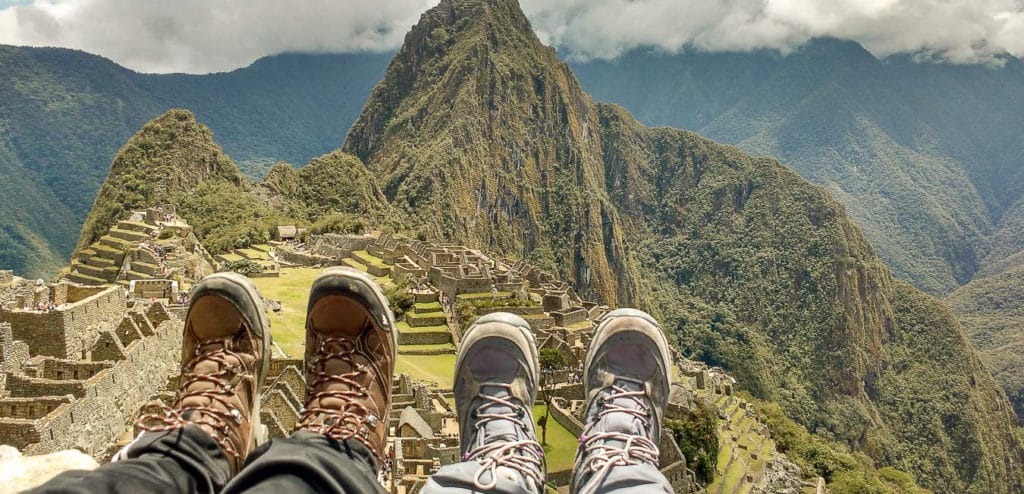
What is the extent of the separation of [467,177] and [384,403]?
114 m

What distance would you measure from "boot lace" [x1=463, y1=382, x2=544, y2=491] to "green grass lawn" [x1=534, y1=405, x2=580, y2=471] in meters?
13.9

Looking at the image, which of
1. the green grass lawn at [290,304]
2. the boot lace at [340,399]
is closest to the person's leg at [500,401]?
the boot lace at [340,399]

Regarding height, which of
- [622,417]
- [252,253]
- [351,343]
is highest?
[252,253]

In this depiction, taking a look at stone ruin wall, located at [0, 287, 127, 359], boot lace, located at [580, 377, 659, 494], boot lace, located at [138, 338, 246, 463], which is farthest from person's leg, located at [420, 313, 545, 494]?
stone ruin wall, located at [0, 287, 127, 359]

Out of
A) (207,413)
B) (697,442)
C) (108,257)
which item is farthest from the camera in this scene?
(108,257)

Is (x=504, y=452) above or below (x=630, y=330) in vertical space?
below

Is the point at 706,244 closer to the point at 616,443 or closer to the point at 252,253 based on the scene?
the point at 252,253

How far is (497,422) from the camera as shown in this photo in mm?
4855

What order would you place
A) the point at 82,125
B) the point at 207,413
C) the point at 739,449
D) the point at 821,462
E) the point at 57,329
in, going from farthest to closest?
the point at 82,125 < the point at 821,462 < the point at 739,449 < the point at 57,329 < the point at 207,413

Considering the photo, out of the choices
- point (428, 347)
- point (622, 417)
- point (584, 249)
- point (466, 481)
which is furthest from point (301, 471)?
point (584, 249)

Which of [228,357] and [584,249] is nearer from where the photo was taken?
[228,357]

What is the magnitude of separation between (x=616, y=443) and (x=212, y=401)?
2745 millimetres

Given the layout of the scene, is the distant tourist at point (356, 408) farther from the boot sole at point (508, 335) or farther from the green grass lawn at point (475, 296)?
the green grass lawn at point (475, 296)

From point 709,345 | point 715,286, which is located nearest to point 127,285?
point 709,345
